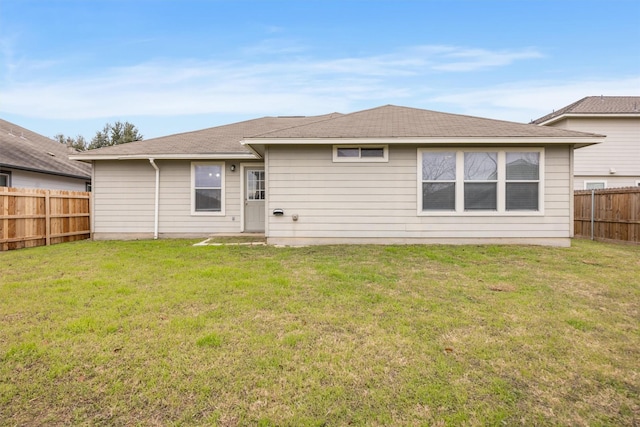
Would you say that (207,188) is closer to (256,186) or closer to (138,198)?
(256,186)

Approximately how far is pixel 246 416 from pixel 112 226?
973 cm

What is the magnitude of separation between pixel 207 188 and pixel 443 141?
267 inches

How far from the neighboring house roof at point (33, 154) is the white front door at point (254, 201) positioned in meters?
8.18

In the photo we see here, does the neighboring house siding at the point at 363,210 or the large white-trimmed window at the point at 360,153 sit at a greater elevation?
the large white-trimmed window at the point at 360,153

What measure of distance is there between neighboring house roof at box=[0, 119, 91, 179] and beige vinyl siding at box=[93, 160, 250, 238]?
13.3ft

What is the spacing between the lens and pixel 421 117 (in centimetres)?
908

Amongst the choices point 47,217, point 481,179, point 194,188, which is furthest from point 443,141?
point 47,217

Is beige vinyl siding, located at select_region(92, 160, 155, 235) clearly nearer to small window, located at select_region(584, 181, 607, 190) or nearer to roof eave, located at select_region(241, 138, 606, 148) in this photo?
roof eave, located at select_region(241, 138, 606, 148)

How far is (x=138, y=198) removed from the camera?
9516mm

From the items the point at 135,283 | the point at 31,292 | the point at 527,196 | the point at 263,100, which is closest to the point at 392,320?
the point at 135,283

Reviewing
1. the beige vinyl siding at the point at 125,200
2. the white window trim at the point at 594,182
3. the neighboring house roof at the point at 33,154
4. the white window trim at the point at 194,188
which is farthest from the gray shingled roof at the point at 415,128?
the neighboring house roof at the point at 33,154

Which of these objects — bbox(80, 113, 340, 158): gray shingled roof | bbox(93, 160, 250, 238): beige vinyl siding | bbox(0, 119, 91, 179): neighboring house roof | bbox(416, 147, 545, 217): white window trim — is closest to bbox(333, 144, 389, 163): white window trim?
bbox(416, 147, 545, 217): white window trim

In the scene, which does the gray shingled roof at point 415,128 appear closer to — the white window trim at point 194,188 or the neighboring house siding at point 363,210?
the neighboring house siding at point 363,210

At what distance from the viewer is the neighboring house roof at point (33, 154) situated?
11.4 metres
